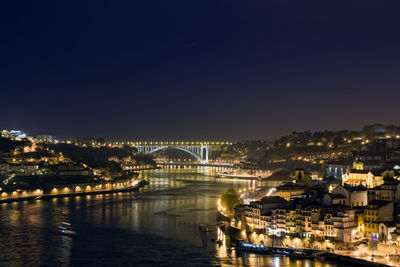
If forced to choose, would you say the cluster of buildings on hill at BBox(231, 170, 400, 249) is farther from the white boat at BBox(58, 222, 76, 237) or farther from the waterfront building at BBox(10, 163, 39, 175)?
the waterfront building at BBox(10, 163, 39, 175)

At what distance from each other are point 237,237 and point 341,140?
2839 centimetres

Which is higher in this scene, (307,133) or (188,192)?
(307,133)

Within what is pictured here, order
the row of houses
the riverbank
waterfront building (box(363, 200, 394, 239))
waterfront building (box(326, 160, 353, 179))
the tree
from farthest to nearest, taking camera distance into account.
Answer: waterfront building (box(326, 160, 353, 179)) → the riverbank → the tree → waterfront building (box(363, 200, 394, 239)) → the row of houses

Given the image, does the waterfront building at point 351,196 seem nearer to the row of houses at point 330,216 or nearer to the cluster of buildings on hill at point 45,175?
the row of houses at point 330,216

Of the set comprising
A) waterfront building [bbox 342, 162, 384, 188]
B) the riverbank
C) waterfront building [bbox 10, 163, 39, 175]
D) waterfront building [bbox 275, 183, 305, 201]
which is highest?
waterfront building [bbox 10, 163, 39, 175]

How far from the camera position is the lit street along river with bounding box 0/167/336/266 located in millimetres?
11922

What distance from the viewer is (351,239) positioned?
12531 mm

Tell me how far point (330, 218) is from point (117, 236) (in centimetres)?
515

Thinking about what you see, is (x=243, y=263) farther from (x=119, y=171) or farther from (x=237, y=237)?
(x=119, y=171)

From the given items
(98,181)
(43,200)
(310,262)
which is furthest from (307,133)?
(310,262)

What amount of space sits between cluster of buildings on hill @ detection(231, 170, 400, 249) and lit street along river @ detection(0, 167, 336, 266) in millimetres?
1081

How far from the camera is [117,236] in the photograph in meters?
14.5

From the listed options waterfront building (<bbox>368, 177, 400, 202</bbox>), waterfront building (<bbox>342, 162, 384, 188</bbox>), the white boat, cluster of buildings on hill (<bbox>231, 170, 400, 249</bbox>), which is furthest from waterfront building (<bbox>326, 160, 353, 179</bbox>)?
the white boat

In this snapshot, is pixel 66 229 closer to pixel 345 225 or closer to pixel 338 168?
pixel 345 225
